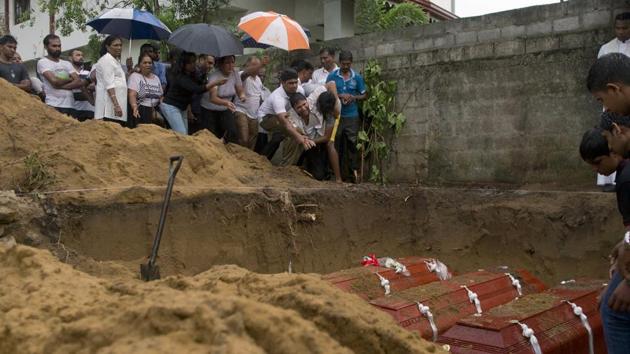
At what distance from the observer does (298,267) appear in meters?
7.10

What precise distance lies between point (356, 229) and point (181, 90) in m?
2.79

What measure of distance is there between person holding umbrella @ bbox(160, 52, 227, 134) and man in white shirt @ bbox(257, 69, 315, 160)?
0.68 meters

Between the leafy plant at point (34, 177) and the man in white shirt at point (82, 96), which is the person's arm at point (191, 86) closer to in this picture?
the man in white shirt at point (82, 96)

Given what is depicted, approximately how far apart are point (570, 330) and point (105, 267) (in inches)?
136

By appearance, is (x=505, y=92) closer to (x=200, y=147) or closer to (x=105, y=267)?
(x=200, y=147)

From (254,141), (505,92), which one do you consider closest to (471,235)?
(505,92)

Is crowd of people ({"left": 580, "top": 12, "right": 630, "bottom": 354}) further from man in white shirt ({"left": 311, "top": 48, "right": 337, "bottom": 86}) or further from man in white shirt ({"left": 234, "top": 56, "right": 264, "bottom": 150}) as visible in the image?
man in white shirt ({"left": 311, "top": 48, "right": 337, "bottom": 86})

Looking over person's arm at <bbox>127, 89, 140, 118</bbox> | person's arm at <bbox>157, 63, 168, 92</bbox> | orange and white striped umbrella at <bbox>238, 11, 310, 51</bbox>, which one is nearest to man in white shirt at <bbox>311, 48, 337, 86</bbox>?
orange and white striped umbrella at <bbox>238, 11, 310, 51</bbox>

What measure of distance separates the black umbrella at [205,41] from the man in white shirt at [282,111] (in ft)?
2.34

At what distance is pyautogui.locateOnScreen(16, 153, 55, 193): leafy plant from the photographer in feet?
18.1

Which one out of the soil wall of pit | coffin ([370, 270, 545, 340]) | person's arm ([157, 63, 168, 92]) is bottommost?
coffin ([370, 270, 545, 340])

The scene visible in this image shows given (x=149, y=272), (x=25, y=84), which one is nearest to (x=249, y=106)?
(x=25, y=84)

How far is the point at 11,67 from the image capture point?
319 inches

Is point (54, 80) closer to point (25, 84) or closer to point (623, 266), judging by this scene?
point (25, 84)
